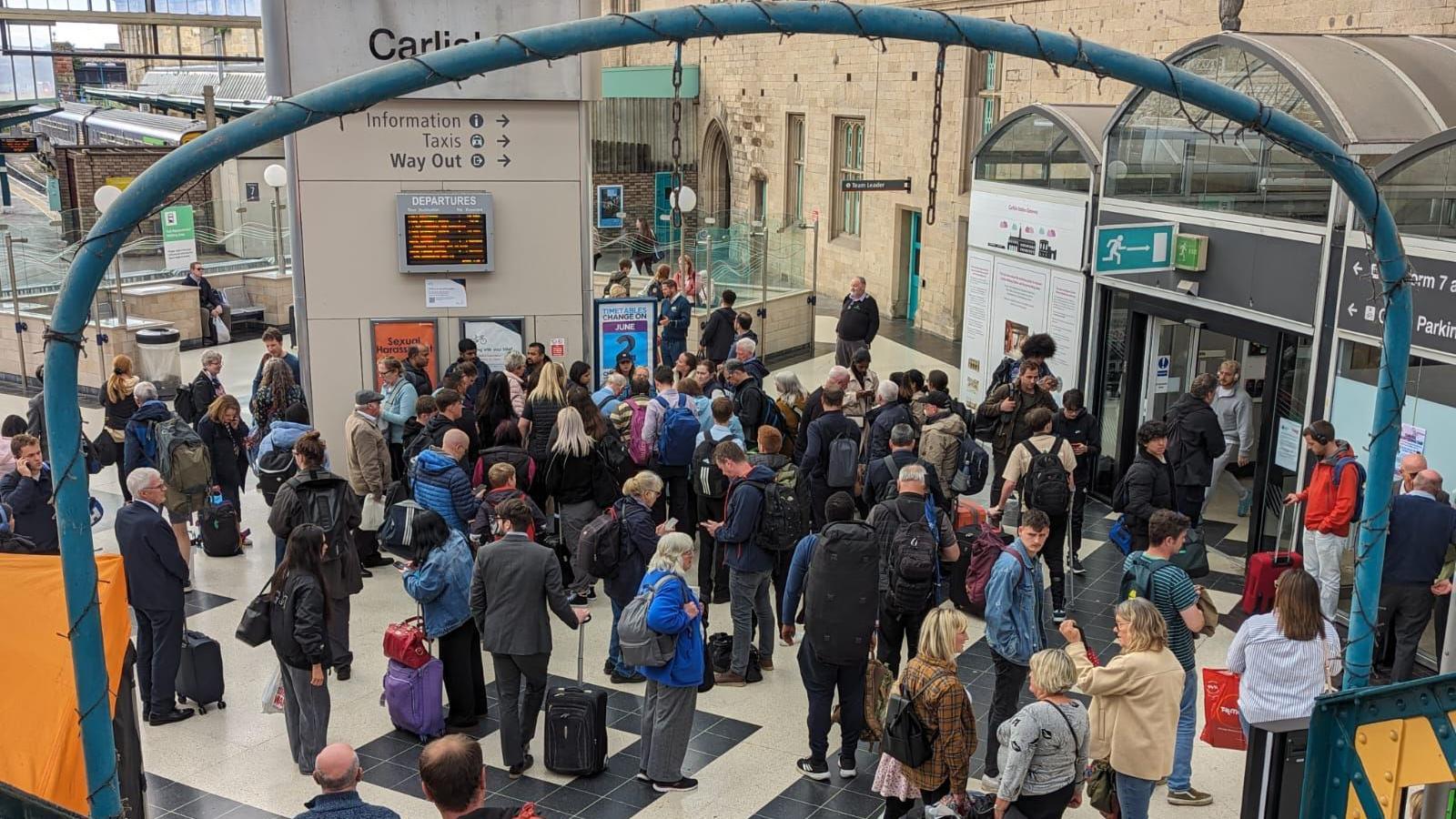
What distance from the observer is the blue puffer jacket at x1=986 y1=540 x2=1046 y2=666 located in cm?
701

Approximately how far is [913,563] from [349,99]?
4728mm

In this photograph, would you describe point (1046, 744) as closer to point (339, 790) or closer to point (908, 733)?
point (908, 733)

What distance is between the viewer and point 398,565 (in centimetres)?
1079

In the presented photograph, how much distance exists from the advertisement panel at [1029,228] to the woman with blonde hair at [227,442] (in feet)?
26.1

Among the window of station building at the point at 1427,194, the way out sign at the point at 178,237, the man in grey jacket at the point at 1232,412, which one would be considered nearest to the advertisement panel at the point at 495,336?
the man in grey jacket at the point at 1232,412

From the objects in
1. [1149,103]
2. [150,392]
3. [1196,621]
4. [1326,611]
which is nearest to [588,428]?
[150,392]

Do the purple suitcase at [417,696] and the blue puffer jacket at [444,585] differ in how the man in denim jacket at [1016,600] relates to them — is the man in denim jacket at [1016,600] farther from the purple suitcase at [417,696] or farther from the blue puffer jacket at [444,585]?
the purple suitcase at [417,696]

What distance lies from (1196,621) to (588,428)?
4.52 metres

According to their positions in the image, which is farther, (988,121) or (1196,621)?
(988,121)

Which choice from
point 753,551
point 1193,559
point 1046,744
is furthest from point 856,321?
point 1046,744

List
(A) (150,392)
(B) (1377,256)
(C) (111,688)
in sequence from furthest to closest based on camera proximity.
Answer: (A) (150,392) → (C) (111,688) → (B) (1377,256)

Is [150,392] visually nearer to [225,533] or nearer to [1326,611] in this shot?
[225,533]

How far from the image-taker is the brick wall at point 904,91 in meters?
15.3

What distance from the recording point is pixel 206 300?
20.8 m
